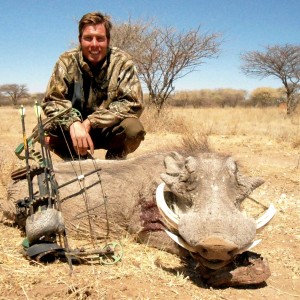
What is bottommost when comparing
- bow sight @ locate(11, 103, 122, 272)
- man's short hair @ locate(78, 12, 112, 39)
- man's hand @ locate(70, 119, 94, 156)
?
bow sight @ locate(11, 103, 122, 272)

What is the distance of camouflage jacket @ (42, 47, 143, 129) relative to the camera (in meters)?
4.30

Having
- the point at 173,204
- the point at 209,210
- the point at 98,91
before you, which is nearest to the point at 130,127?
the point at 98,91

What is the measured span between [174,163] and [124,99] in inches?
64.7

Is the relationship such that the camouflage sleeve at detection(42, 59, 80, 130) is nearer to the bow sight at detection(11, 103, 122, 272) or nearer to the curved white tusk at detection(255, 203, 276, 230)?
the bow sight at detection(11, 103, 122, 272)

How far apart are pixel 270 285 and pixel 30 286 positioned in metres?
1.39

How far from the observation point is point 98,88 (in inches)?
180

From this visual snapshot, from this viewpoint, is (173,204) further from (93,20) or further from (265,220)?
(93,20)

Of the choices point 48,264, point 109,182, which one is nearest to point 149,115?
point 109,182

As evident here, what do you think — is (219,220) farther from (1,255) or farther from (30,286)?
(1,255)

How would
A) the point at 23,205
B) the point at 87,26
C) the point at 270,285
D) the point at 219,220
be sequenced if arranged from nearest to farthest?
the point at 219,220 < the point at 270,285 < the point at 23,205 < the point at 87,26

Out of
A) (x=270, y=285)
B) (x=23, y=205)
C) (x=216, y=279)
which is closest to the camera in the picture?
(x=216, y=279)

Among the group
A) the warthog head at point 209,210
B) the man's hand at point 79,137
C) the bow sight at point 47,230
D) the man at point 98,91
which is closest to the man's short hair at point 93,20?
the man at point 98,91

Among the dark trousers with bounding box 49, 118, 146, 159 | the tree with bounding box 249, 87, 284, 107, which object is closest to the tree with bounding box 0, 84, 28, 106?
the tree with bounding box 249, 87, 284, 107

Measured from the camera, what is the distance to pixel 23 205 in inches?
117
